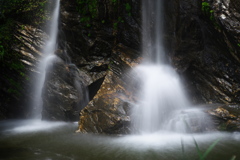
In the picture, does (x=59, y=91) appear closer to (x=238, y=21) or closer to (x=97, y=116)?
(x=97, y=116)

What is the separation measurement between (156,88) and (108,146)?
3842mm

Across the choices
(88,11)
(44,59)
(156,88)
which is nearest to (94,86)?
(156,88)

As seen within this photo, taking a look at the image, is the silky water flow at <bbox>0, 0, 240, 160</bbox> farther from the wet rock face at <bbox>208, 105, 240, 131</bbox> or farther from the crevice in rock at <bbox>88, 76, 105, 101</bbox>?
the crevice in rock at <bbox>88, 76, 105, 101</bbox>

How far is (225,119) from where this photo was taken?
6863 millimetres

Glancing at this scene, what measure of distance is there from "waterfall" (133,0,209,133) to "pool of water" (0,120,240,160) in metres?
0.53

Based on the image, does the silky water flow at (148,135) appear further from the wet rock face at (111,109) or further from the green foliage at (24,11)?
the green foliage at (24,11)

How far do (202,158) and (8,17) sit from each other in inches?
524

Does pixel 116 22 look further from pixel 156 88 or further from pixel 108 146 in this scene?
pixel 108 146

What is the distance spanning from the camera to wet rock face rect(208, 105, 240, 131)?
6703mm

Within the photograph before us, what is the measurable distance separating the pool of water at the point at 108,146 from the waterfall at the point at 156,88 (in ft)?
1.72

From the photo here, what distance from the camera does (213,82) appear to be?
940 centimetres

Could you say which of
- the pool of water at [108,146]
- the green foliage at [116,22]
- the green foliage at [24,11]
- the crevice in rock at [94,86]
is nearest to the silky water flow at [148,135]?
the pool of water at [108,146]

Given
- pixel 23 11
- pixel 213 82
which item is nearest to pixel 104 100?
pixel 213 82

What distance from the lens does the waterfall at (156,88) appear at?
6.93m
